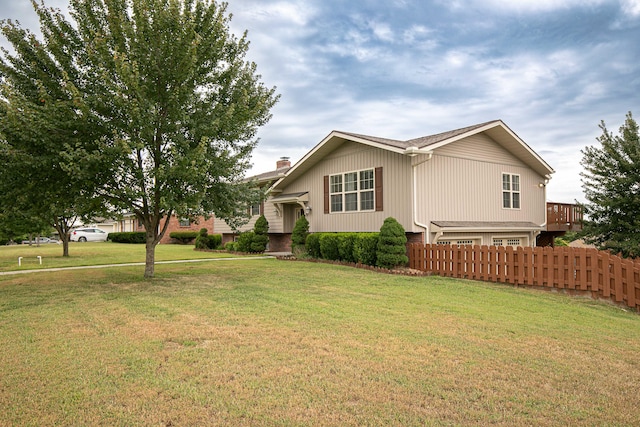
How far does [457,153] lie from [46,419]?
1520 centimetres

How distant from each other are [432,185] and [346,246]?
3716 millimetres

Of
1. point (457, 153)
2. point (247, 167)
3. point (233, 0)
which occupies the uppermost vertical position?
point (233, 0)

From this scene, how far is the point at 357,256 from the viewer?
50.3 feet

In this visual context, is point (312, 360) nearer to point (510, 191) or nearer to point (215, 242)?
point (510, 191)

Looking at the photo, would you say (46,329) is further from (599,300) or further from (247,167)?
(599,300)

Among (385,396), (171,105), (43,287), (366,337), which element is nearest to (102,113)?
(171,105)

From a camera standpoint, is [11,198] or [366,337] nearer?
[366,337]

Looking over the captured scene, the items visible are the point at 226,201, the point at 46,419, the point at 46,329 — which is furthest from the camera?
the point at 226,201

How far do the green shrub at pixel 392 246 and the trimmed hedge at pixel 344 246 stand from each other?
64 centimetres

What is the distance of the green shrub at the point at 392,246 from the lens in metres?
13.9

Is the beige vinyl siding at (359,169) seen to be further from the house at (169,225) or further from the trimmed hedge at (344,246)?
the house at (169,225)

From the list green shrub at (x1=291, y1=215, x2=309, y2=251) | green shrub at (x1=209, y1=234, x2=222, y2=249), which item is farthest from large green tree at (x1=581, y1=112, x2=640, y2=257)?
green shrub at (x1=209, y1=234, x2=222, y2=249)

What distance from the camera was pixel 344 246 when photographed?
15977mm

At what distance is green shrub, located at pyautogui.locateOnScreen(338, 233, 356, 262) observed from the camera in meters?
15.8
